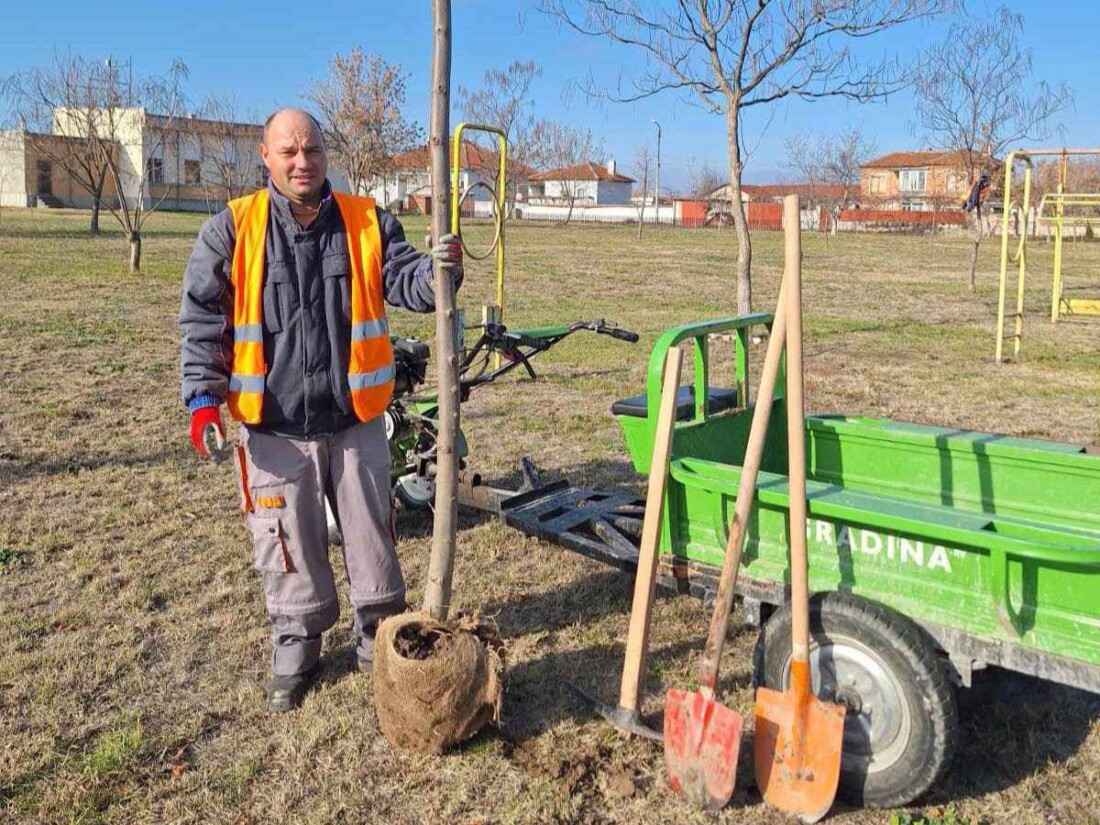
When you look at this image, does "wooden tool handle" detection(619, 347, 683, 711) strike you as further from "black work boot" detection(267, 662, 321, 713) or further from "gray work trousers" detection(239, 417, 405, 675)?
"black work boot" detection(267, 662, 321, 713)

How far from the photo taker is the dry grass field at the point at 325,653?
2.97m

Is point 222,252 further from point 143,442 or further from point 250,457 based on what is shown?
point 143,442

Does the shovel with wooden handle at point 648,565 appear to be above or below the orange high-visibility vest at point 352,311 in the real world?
below

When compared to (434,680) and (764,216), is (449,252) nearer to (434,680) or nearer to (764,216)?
(434,680)

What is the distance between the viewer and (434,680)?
9.97 ft

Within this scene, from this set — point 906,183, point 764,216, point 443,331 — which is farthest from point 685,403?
point 906,183

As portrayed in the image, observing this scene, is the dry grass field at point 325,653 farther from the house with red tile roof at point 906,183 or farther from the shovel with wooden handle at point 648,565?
the house with red tile roof at point 906,183

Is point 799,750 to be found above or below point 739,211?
below

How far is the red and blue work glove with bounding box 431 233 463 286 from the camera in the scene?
9.99 ft

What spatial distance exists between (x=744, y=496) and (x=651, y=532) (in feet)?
1.08

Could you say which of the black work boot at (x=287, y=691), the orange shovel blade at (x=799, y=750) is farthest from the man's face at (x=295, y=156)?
the orange shovel blade at (x=799, y=750)

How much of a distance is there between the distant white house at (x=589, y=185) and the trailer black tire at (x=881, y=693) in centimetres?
7682

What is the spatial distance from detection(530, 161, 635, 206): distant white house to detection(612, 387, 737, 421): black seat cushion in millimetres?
75247

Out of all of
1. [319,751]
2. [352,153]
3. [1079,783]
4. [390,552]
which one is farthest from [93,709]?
[352,153]
